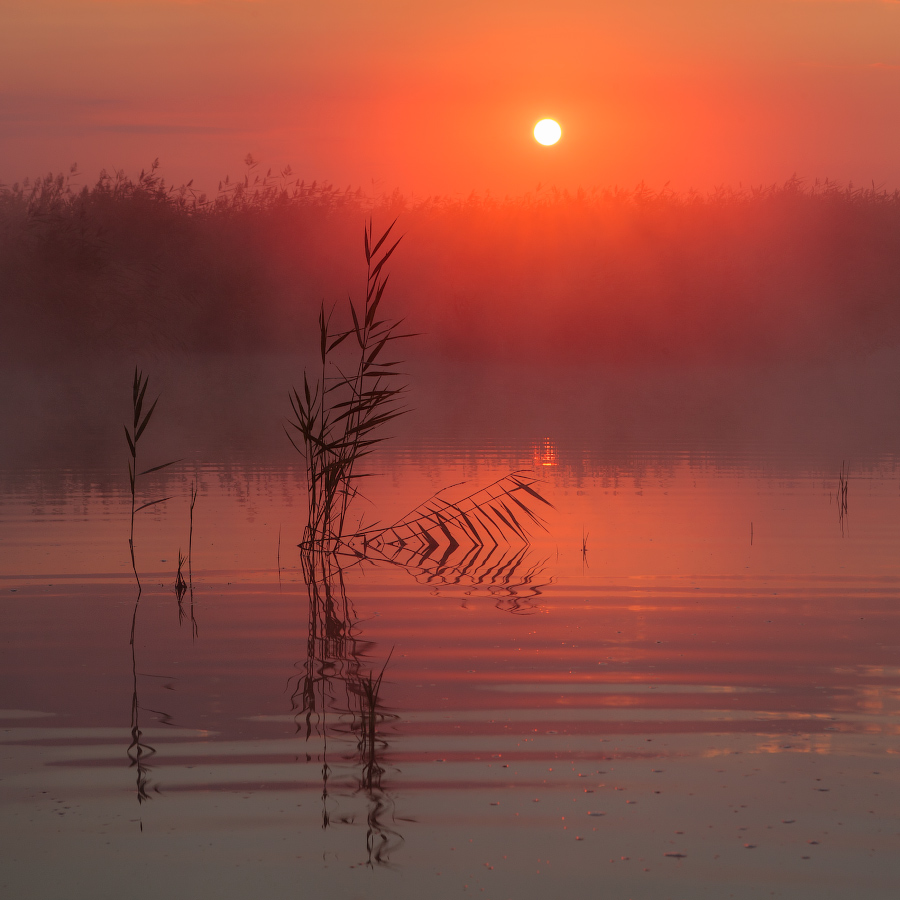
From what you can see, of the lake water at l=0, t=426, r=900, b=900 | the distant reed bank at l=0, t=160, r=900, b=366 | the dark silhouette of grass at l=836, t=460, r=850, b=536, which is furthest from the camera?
the distant reed bank at l=0, t=160, r=900, b=366

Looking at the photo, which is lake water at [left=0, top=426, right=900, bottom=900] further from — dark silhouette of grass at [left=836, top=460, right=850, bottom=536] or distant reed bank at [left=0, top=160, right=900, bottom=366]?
distant reed bank at [left=0, top=160, right=900, bottom=366]

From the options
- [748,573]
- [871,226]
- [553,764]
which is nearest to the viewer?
[553,764]

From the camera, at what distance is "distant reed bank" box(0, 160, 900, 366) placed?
73.5 feet

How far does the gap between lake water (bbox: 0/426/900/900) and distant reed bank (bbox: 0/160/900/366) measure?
15.9m

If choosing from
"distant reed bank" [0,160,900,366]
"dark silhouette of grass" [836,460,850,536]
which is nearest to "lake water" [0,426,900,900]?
"dark silhouette of grass" [836,460,850,536]

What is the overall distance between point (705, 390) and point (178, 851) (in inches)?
834

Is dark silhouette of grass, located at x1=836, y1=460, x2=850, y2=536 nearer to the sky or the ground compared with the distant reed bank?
nearer to the ground

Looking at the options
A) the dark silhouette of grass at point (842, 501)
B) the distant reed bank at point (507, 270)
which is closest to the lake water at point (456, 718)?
the dark silhouette of grass at point (842, 501)

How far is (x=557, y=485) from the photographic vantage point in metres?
10.1

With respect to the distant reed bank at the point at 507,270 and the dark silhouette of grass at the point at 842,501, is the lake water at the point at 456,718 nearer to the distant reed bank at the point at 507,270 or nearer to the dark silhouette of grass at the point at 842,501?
the dark silhouette of grass at the point at 842,501

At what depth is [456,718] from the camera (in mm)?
3742

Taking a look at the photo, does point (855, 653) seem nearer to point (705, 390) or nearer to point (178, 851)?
point (178, 851)

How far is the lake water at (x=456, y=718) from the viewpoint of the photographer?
273cm

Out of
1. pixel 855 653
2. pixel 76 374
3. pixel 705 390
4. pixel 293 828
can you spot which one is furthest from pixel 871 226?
pixel 293 828
